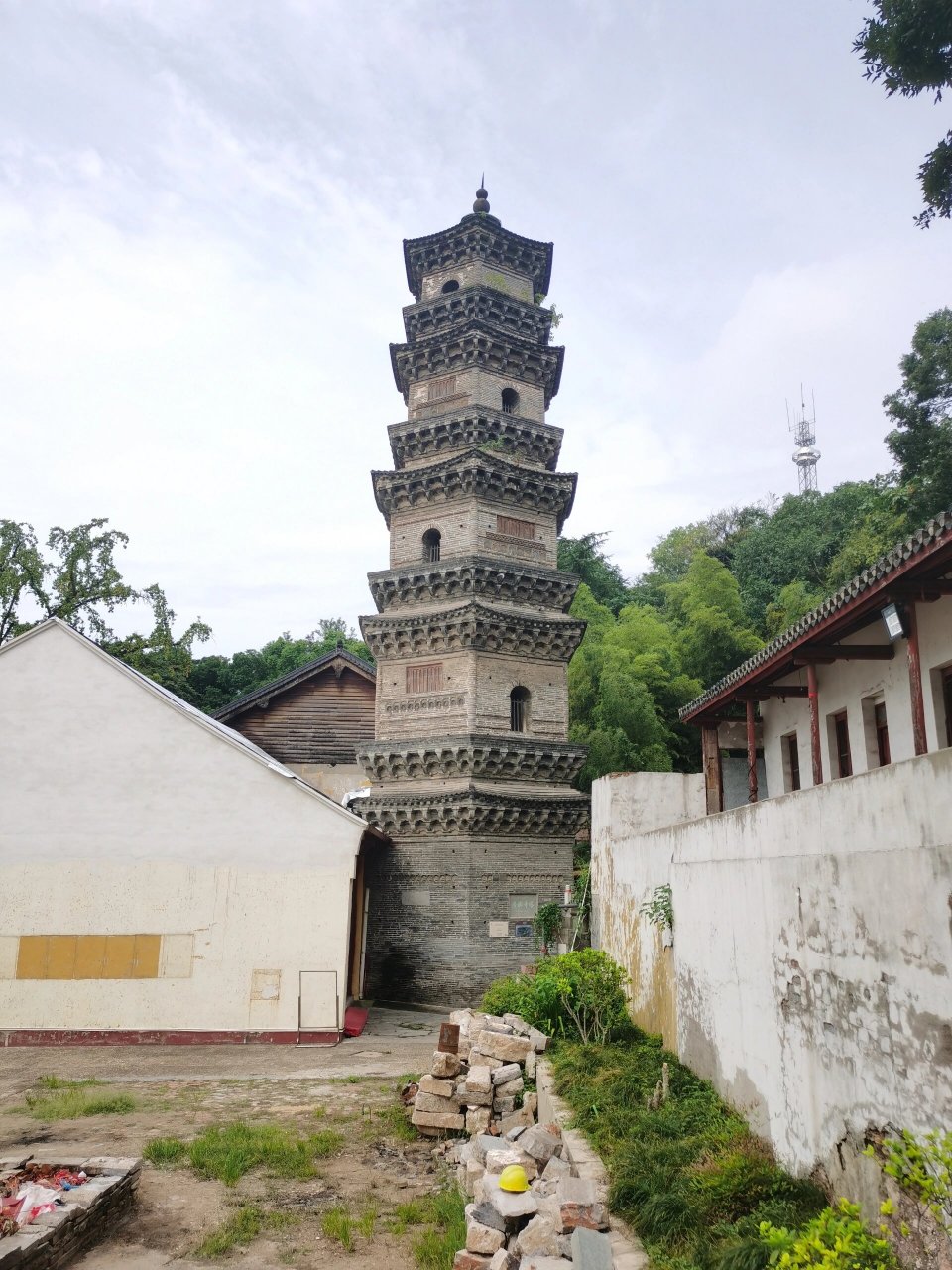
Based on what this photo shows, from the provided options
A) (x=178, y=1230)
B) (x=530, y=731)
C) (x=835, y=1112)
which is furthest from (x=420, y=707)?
(x=835, y=1112)

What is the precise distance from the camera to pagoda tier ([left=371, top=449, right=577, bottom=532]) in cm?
2378

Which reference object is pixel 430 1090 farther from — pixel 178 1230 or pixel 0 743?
pixel 0 743

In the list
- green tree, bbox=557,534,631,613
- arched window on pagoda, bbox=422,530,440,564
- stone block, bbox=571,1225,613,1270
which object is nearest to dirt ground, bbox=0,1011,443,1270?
stone block, bbox=571,1225,613,1270

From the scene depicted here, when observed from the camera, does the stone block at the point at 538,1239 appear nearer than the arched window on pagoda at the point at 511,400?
Yes

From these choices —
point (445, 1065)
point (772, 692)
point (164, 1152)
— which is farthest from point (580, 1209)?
point (772, 692)

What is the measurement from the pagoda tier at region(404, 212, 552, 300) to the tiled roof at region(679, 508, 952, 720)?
681 inches

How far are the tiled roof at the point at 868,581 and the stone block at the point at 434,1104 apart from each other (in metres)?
7.20

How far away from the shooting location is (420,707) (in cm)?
2277

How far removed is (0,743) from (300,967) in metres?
7.45

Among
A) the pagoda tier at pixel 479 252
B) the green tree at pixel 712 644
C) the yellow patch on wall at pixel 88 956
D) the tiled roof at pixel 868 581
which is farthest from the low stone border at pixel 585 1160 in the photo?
the green tree at pixel 712 644

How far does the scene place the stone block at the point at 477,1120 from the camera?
1086cm

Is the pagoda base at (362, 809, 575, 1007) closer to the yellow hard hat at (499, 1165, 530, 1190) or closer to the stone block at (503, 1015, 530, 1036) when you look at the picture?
the stone block at (503, 1015, 530, 1036)

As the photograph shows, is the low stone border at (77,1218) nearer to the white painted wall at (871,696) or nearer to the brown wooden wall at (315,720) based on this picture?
the white painted wall at (871,696)

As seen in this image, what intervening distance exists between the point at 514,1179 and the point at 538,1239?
0.95 m
